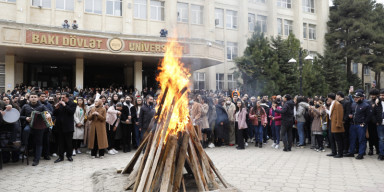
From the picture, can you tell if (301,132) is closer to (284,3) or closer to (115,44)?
(115,44)

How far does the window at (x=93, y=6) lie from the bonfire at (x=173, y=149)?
67.2 ft

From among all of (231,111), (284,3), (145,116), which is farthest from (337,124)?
(284,3)

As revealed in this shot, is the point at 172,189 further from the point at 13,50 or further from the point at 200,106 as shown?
the point at 13,50

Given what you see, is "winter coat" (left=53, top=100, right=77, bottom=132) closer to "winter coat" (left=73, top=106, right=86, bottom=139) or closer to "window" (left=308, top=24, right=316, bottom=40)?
"winter coat" (left=73, top=106, right=86, bottom=139)

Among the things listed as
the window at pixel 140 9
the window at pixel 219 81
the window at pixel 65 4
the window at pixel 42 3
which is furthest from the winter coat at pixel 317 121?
the window at pixel 42 3

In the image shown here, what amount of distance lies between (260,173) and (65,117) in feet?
19.3

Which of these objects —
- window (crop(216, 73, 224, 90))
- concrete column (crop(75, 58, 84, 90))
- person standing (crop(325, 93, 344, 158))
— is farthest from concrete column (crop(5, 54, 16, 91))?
person standing (crop(325, 93, 344, 158))

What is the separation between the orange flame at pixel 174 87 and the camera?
17.2 feet

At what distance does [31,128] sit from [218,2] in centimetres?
2633

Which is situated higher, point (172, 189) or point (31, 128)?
point (31, 128)

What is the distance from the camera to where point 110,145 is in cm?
954

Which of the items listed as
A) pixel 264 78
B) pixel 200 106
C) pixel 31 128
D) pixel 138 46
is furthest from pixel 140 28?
pixel 31 128

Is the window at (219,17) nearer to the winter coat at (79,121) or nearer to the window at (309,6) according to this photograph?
the window at (309,6)

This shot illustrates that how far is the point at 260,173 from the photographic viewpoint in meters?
6.50
